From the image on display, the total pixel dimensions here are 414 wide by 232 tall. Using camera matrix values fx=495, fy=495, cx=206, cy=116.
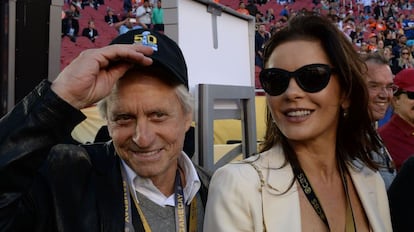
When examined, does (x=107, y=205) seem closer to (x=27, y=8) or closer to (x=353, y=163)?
(x=353, y=163)

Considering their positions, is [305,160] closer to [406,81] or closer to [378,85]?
[378,85]

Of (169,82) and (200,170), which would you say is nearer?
(169,82)

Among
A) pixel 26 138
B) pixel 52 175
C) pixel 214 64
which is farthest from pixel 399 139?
pixel 26 138

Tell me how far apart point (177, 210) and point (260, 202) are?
365 mm

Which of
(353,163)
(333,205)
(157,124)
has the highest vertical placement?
(157,124)

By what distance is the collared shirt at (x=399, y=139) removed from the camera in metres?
3.03

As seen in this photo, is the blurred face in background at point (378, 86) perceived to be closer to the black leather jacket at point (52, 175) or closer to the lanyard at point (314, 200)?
the lanyard at point (314, 200)

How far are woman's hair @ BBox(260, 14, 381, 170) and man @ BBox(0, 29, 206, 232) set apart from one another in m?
0.33

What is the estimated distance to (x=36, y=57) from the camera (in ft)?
8.43

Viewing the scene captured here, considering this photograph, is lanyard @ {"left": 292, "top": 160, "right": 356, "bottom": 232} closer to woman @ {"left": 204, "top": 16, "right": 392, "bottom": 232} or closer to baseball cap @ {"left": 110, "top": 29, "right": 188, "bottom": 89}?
woman @ {"left": 204, "top": 16, "right": 392, "bottom": 232}

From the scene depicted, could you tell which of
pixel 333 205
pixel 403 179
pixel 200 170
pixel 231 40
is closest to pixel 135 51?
pixel 200 170

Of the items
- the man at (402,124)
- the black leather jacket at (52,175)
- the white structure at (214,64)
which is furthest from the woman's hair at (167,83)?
the man at (402,124)

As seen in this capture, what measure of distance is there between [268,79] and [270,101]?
0.26ft

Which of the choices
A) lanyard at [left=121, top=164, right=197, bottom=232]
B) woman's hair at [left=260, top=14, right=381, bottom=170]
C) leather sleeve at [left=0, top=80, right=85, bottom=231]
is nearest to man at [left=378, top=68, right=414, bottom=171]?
woman's hair at [left=260, top=14, right=381, bottom=170]
